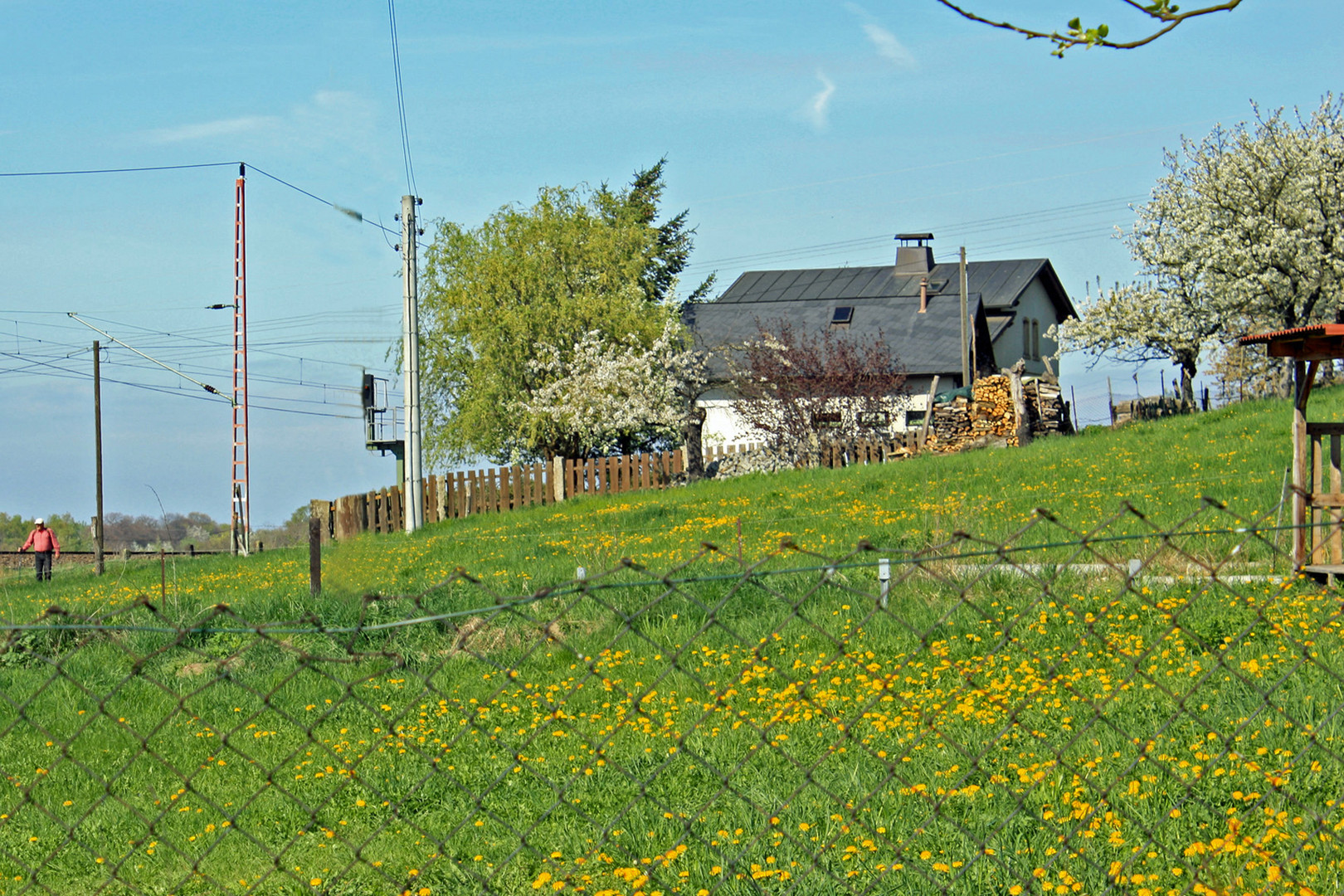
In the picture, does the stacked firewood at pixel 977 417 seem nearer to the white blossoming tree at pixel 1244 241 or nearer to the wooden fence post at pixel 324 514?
the white blossoming tree at pixel 1244 241

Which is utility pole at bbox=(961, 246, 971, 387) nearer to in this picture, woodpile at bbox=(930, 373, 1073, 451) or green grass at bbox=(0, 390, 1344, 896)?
woodpile at bbox=(930, 373, 1073, 451)

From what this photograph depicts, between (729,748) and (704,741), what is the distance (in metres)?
0.15

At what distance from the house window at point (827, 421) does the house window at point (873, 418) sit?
1.73ft

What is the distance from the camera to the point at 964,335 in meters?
29.8

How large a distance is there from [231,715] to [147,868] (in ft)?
8.47

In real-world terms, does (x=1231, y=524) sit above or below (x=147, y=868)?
above

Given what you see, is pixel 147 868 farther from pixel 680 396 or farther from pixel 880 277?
pixel 880 277

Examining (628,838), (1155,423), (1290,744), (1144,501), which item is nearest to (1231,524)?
(1144,501)

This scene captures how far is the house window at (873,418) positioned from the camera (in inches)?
1075

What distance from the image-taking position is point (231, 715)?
7.11 m

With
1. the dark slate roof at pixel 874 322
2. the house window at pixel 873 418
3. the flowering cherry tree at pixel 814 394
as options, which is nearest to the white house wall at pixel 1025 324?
the dark slate roof at pixel 874 322

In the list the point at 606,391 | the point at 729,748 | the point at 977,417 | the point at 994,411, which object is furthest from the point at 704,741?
the point at 606,391

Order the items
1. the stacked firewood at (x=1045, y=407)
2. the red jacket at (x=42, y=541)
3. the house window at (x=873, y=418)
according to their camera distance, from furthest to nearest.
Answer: the house window at (x=873, y=418), the stacked firewood at (x=1045, y=407), the red jacket at (x=42, y=541)

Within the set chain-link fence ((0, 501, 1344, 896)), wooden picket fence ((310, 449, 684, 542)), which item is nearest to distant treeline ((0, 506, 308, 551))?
wooden picket fence ((310, 449, 684, 542))
